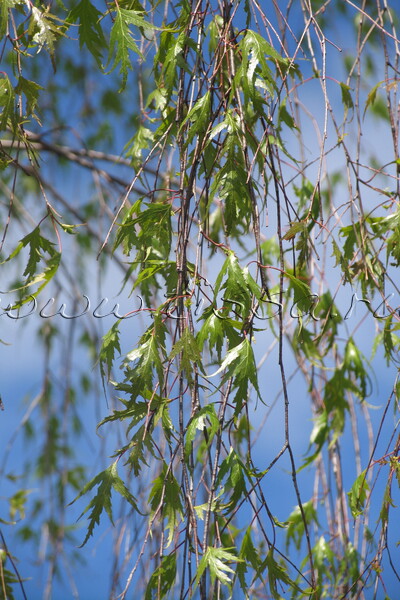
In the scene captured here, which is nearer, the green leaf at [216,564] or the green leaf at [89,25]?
the green leaf at [216,564]

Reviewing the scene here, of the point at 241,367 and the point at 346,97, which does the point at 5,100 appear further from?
the point at 346,97

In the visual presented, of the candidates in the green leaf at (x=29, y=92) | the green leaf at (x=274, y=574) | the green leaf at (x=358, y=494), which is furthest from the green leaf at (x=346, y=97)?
the green leaf at (x=274, y=574)

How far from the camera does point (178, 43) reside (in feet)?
3.59

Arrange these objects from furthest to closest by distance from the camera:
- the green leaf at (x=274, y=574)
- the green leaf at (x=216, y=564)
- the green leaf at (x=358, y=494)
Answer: the green leaf at (x=358, y=494) → the green leaf at (x=274, y=574) → the green leaf at (x=216, y=564)

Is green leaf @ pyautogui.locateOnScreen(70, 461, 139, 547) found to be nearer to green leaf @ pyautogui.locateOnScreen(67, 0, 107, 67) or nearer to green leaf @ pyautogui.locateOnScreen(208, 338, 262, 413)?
green leaf @ pyautogui.locateOnScreen(208, 338, 262, 413)

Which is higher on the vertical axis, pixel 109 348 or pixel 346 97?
pixel 346 97

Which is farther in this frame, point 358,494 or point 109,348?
point 358,494

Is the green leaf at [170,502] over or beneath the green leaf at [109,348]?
beneath

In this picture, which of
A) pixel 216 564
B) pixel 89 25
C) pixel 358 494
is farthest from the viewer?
pixel 358 494

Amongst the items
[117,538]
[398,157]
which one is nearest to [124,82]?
[398,157]

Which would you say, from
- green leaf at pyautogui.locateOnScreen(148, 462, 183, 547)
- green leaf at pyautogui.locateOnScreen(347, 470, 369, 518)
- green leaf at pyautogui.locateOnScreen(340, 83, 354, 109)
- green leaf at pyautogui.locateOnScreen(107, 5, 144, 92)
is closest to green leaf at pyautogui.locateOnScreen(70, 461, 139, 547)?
green leaf at pyautogui.locateOnScreen(148, 462, 183, 547)

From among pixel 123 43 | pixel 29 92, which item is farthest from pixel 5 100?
pixel 123 43

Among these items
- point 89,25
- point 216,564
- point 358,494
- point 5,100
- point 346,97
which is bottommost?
point 216,564

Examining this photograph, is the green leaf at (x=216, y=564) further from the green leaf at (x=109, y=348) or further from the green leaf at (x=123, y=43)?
the green leaf at (x=123, y=43)
